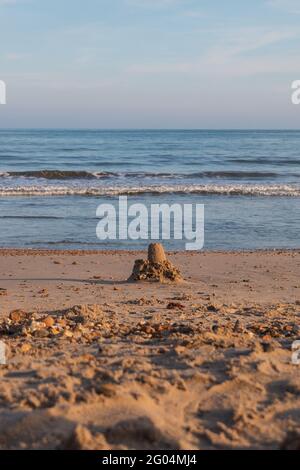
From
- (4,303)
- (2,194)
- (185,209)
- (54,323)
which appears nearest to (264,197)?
(185,209)

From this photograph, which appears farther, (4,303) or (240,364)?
(4,303)

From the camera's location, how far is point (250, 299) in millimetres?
8125

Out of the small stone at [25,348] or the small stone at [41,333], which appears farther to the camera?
the small stone at [41,333]

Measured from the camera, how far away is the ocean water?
14438 mm

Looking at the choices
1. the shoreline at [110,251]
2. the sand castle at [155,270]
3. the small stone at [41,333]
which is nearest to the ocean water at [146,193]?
the shoreline at [110,251]

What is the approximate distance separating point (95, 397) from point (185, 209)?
614 inches

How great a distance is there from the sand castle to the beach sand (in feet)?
Result: 4.44

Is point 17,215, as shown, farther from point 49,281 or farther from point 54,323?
point 54,323

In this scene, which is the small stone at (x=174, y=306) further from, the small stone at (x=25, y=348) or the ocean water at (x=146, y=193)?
the ocean water at (x=146, y=193)

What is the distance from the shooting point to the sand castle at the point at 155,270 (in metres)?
9.23

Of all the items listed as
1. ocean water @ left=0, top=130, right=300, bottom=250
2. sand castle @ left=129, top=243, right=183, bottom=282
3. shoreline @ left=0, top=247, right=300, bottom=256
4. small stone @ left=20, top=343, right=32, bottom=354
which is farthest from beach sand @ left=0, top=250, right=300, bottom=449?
ocean water @ left=0, top=130, right=300, bottom=250

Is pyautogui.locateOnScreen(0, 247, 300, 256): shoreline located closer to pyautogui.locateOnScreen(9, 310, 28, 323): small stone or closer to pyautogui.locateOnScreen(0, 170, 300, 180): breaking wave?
pyautogui.locateOnScreen(9, 310, 28, 323): small stone

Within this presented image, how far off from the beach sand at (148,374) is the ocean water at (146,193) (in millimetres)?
6565

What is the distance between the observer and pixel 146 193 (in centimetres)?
2316
